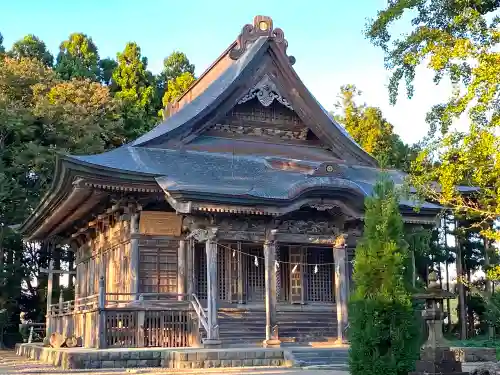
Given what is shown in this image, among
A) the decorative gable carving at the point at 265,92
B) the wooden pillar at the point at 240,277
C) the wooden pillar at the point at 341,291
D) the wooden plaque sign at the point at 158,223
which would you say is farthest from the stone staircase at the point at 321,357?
the decorative gable carving at the point at 265,92

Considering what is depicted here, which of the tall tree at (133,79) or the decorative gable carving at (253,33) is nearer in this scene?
the decorative gable carving at (253,33)

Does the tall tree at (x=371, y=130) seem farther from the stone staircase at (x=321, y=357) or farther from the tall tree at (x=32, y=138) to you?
the stone staircase at (x=321, y=357)

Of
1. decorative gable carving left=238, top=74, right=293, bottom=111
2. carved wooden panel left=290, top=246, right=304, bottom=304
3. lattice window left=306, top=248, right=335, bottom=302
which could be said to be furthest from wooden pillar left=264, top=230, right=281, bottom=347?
decorative gable carving left=238, top=74, right=293, bottom=111

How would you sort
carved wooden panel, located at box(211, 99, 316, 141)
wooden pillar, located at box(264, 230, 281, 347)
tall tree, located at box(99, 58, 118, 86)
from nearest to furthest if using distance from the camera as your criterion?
wooden pillar, located at box(264, 230, 281, 347), carved wooden panel, located at box(211, 99, 316, 141), tall tree, located at box(99, 58, 118, 86)

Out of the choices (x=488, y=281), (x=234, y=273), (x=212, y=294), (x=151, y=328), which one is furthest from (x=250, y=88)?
(x=488, y=281)

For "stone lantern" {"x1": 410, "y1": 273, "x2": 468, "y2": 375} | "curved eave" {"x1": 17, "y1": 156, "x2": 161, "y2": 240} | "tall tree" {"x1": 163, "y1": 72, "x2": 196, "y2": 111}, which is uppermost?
"tall tree" {"x1": 163, "y1": 72, "x2": 196, "y2": 111}

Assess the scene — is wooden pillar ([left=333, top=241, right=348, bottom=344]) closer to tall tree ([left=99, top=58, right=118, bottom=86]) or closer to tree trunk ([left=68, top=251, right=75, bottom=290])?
tree trunk ([left=68, top=251, right=75, bottom=290])

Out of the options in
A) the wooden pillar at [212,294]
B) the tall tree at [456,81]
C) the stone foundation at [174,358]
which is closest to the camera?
the tall tree at [456,81]

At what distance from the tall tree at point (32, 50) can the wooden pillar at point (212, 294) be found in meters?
30.1

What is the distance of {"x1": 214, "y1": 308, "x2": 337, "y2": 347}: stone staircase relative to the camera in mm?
17375

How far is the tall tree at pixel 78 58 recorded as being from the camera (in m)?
42.8

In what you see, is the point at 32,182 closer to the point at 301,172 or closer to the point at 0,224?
the point at 0,224

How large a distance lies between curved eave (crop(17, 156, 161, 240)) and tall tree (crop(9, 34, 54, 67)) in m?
23.8

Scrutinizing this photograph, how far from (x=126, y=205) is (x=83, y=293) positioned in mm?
7750
